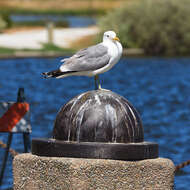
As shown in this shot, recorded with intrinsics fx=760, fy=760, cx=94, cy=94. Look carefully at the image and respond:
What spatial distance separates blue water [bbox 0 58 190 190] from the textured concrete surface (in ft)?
18.9

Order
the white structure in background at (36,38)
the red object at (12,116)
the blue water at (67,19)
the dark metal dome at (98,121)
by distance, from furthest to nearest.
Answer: the blue water at (67,19) → the white structure in background at (36,38) → the red object at (12,116) → the dark metal dome at (98,121)

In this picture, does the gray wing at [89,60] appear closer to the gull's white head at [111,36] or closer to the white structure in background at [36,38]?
the gull's white head at [111,36]

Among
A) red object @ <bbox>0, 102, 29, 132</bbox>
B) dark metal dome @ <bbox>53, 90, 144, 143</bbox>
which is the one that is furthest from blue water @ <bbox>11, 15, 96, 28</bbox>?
dark metal dome @ <bbox>53, 90, 144, 143</bbox>

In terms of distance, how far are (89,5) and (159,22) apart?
189 ft

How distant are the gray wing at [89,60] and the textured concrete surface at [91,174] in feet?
3.84

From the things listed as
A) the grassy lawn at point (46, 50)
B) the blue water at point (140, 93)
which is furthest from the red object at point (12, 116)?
the grassy lawn at point (46, 50)

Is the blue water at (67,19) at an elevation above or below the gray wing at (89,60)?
above

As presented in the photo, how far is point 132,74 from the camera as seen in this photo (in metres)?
49.2

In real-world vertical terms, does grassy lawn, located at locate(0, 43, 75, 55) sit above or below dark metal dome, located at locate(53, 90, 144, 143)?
above

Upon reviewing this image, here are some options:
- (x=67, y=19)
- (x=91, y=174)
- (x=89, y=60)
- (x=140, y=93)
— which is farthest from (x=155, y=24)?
(x=91, y=174)

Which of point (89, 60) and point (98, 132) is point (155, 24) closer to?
point (89, 60)

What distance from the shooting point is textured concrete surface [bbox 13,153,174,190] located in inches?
255

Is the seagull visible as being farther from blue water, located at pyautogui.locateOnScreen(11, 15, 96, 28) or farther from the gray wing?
blue water, located at pyautogui.locateOnScreen(11, 15, 96, 28)

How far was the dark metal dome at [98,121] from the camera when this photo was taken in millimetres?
6750
